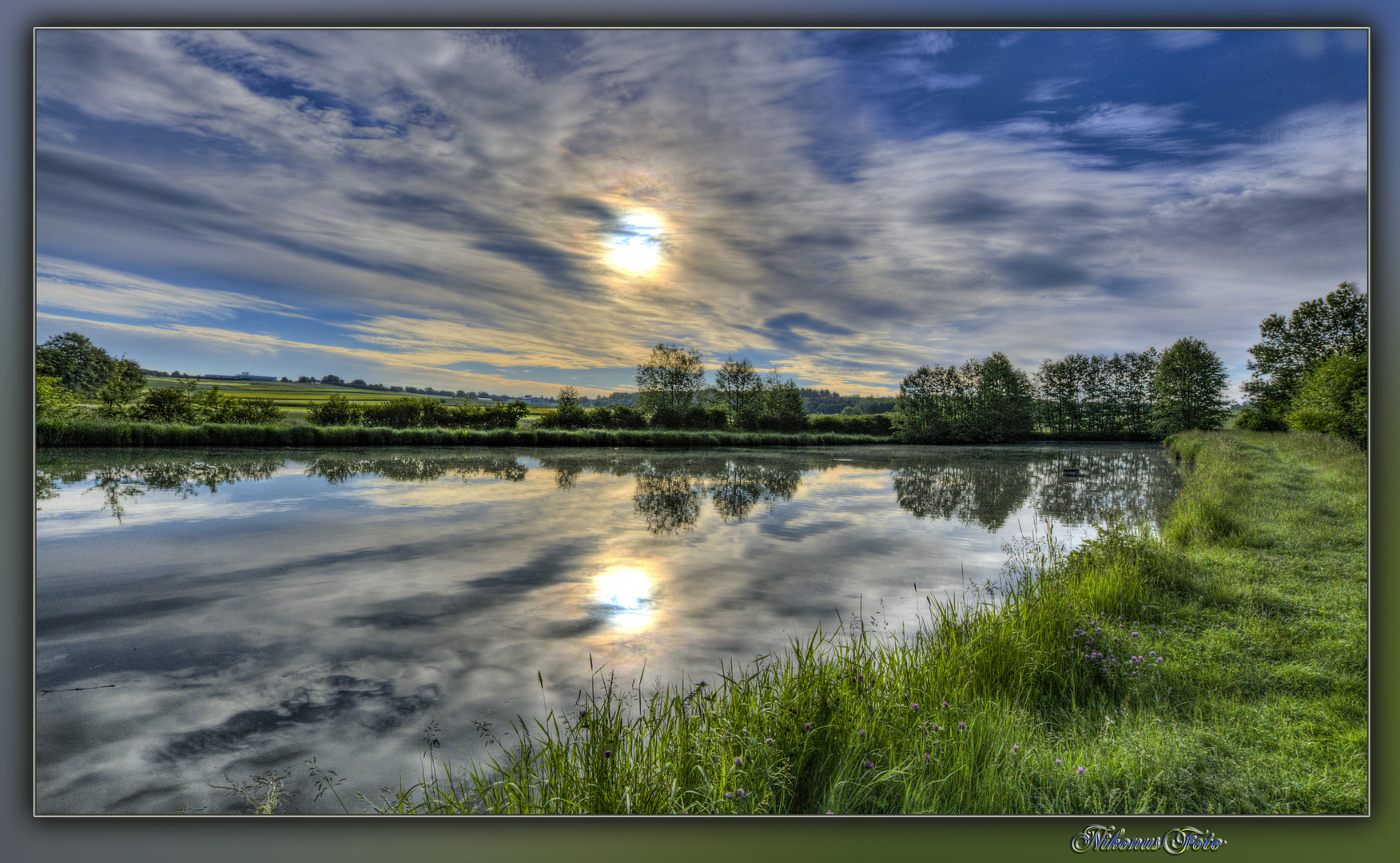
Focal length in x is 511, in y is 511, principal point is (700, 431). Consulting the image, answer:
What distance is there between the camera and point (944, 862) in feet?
6.82

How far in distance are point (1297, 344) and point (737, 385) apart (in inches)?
327

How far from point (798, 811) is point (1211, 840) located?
5.46ft

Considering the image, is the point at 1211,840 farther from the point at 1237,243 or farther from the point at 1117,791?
the point at 1237,243

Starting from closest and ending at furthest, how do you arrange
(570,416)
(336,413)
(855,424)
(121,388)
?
Result: 1. (121,388)
2. (336,413)
3. (855,424)
4. (570,416)

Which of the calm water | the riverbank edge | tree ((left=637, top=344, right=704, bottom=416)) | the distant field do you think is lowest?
the calm water

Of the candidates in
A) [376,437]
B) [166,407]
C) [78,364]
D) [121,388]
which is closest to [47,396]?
[78,364]

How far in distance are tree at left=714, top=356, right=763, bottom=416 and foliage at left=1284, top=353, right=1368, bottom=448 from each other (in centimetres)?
557

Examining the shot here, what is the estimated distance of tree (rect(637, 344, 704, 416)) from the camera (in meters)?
7.93

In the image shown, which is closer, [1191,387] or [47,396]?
[47,396]

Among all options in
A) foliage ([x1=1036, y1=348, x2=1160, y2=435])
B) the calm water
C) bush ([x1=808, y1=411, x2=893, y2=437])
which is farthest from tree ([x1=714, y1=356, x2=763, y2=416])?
foliage ([x1=1036, y1=348, x2=1160, y2=435])

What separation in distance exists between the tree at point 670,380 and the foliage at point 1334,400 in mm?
5761

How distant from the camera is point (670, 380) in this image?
9891mm

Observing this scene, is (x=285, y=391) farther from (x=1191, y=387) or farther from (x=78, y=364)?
(x=1191, y=387)

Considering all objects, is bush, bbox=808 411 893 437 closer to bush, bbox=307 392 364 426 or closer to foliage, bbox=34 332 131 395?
bush, bbox=307 392 364 426
